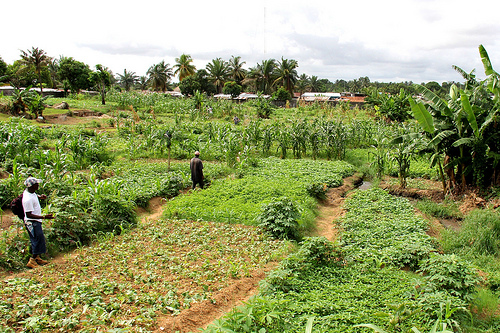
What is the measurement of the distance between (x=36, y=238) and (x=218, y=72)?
47.3 meters

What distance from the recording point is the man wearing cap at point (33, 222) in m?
6.05

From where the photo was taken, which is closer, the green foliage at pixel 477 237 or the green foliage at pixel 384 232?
the green foliage at pixel 384 232

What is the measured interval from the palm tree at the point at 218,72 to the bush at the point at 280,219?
4540 centimetres

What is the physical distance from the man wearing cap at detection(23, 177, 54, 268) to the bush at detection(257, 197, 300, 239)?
4.20 m

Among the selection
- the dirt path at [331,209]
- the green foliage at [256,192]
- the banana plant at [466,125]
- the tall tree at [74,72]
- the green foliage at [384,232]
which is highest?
the tall tree at [74,72]

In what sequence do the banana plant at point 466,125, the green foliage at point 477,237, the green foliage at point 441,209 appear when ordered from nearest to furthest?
the green foliage at point 477,237 → the banana plant at point 466,125 → the green foliage at point 441,209

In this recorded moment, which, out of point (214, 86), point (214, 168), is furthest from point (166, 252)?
point (214, 86)

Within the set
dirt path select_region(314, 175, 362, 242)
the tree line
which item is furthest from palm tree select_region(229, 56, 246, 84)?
dirt path select_region(314, 175, 362, 242)

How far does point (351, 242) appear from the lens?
714 cm

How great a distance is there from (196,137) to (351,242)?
11.9 metres

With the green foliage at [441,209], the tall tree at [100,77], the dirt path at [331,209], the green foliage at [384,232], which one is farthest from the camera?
the tall tree at [100,77]

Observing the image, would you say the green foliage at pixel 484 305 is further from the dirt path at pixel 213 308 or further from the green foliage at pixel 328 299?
the dirt path at pixel 213 308

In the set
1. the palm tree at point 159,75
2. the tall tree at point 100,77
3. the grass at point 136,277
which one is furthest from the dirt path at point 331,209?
the palm tree at point 159,75

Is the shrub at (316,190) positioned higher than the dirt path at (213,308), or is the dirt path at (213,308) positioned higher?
the shrub at (316,190)
